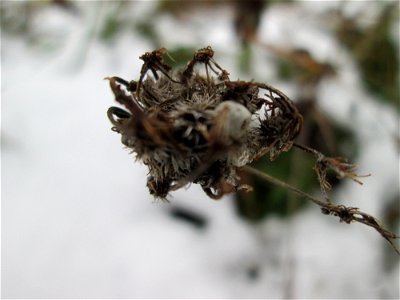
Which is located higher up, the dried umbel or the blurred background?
the blurred background

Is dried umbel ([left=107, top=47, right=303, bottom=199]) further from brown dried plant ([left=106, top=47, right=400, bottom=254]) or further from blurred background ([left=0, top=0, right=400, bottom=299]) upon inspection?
blurred background ([left=0, top=0, right=400, bottom=299])

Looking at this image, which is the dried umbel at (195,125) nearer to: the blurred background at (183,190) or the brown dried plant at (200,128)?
the brown dried plant at (200,128)

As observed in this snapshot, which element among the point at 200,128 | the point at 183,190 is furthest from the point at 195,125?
the point at 183,190

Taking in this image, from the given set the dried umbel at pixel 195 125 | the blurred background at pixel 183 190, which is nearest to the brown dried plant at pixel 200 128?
the dried umbel at pixel 195 125

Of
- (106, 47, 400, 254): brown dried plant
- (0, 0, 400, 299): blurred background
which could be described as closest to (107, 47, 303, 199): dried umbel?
(106, 47, 400, 254): brown dried plant

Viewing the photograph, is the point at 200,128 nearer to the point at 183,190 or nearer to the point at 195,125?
the point at 195,125

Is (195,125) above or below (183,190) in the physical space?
below

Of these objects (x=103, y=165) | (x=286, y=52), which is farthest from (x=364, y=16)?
(x=103, y=165)
